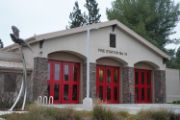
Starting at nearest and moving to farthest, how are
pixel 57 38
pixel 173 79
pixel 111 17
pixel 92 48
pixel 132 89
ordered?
pixel 57 38
pixel 92 48
pixel 132 89
pixel 173 79
pixel 111 17

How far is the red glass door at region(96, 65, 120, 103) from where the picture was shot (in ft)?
95.4

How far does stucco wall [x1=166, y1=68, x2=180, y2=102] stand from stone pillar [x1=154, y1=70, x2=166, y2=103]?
230cm

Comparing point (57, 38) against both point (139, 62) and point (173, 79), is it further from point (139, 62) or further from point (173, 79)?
point (173, 79)

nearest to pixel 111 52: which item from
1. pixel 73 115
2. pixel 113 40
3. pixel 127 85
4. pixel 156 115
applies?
pixel 113 40

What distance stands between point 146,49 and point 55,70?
977cm

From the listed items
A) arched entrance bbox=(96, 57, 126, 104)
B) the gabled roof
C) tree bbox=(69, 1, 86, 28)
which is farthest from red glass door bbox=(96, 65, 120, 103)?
tree bbox=(69, 1, 86, 28)

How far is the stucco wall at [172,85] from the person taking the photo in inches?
1389

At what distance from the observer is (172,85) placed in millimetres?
35812

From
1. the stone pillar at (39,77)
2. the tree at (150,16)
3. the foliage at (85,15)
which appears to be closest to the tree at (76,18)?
the foliage at (85,15)

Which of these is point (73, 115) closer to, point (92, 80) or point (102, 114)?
point (102, 114)

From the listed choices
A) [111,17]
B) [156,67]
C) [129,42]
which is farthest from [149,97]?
[111,17]

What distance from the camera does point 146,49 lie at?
32.0 m

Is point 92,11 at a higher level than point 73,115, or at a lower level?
higher

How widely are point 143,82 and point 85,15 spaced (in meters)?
31.0
